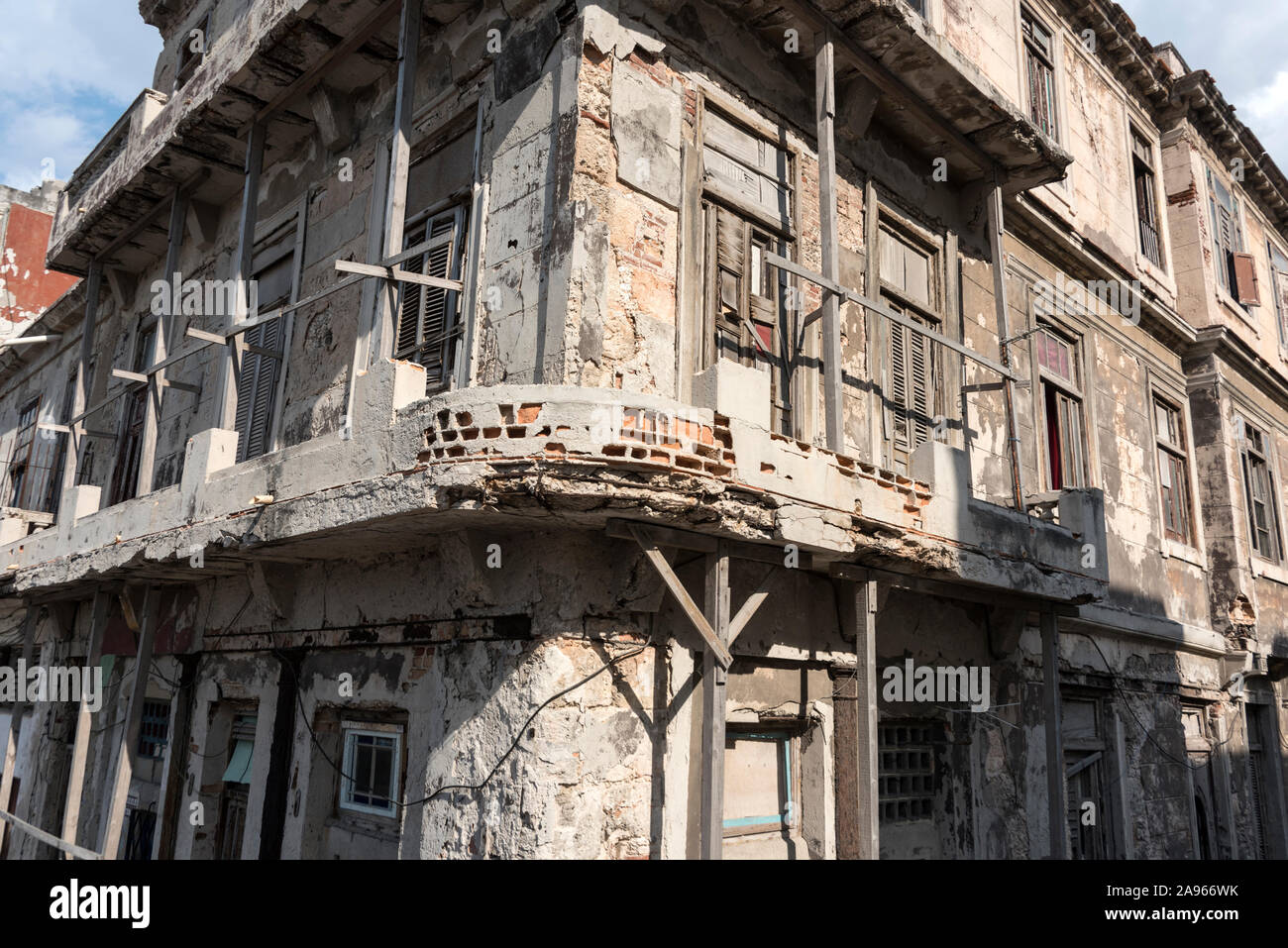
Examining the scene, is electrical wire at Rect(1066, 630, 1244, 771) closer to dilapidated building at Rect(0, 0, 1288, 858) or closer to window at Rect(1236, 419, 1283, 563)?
dilapidated building at Rect(0, 0, 1288, 858)

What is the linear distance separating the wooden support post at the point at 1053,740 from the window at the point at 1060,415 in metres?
2.28

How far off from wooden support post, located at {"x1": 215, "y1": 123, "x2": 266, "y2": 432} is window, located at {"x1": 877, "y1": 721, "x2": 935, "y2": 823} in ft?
17.8

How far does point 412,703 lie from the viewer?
5.69 m

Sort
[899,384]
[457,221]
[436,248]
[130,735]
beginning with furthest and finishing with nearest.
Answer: [130,735], [899,384], [457,221], [436,248]

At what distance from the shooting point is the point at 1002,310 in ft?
25.5

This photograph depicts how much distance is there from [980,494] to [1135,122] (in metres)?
7.12

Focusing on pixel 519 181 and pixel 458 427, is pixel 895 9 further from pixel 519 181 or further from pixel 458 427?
pixel 458 427

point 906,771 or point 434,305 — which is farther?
point 906,771

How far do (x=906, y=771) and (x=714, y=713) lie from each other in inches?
110

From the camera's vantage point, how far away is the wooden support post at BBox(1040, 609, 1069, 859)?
6.96m

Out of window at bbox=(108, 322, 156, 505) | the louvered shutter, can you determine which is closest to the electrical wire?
the louvered shutter

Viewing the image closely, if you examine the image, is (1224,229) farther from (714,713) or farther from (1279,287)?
(714,713)

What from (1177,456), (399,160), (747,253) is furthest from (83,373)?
(1177,456)

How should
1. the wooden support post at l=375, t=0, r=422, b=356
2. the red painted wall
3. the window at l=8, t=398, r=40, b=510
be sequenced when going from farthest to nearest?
the red painted wall, the window at l=8, t=398, r=40, b=510, the wooden support post at l=375, t=0, r=422, b=356
